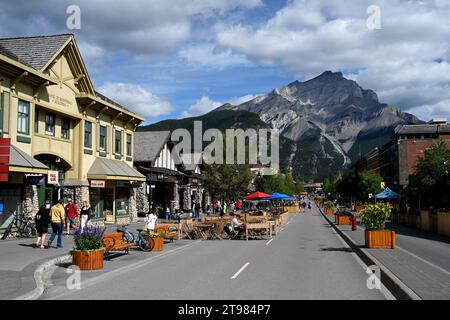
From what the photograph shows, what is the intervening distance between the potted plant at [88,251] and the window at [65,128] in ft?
53.8

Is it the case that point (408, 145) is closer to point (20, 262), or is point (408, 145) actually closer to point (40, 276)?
point (20, 262)

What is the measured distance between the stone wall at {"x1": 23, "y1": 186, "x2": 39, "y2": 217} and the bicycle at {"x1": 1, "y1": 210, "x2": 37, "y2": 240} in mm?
454

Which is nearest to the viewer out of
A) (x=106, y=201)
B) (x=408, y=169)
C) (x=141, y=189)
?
(x=106, y=201)

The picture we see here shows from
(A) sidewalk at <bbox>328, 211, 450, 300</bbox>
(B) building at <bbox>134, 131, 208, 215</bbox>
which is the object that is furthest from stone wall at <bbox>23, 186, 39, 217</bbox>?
(B) building at <bbox>134, 131, 208, 215</bbox>

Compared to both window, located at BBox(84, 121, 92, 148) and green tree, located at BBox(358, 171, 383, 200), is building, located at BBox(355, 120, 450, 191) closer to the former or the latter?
green tree, located at BBox(358, 171, 383, 200)

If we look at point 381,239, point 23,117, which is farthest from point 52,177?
point 381,239

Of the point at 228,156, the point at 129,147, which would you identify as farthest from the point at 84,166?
the point at 228,156

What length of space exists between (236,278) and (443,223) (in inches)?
737

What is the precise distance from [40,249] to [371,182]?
64.9 m

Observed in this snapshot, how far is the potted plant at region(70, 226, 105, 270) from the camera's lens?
13.4m

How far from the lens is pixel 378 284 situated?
432 inches

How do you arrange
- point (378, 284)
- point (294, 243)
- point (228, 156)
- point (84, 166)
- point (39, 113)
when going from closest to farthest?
point (378, 284)
point (294, 243)
point (39, 113)
point (84, 166)
point (228, 156)

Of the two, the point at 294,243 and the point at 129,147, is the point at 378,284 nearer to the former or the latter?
the point at 294,243

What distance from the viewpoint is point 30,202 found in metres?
24.2
